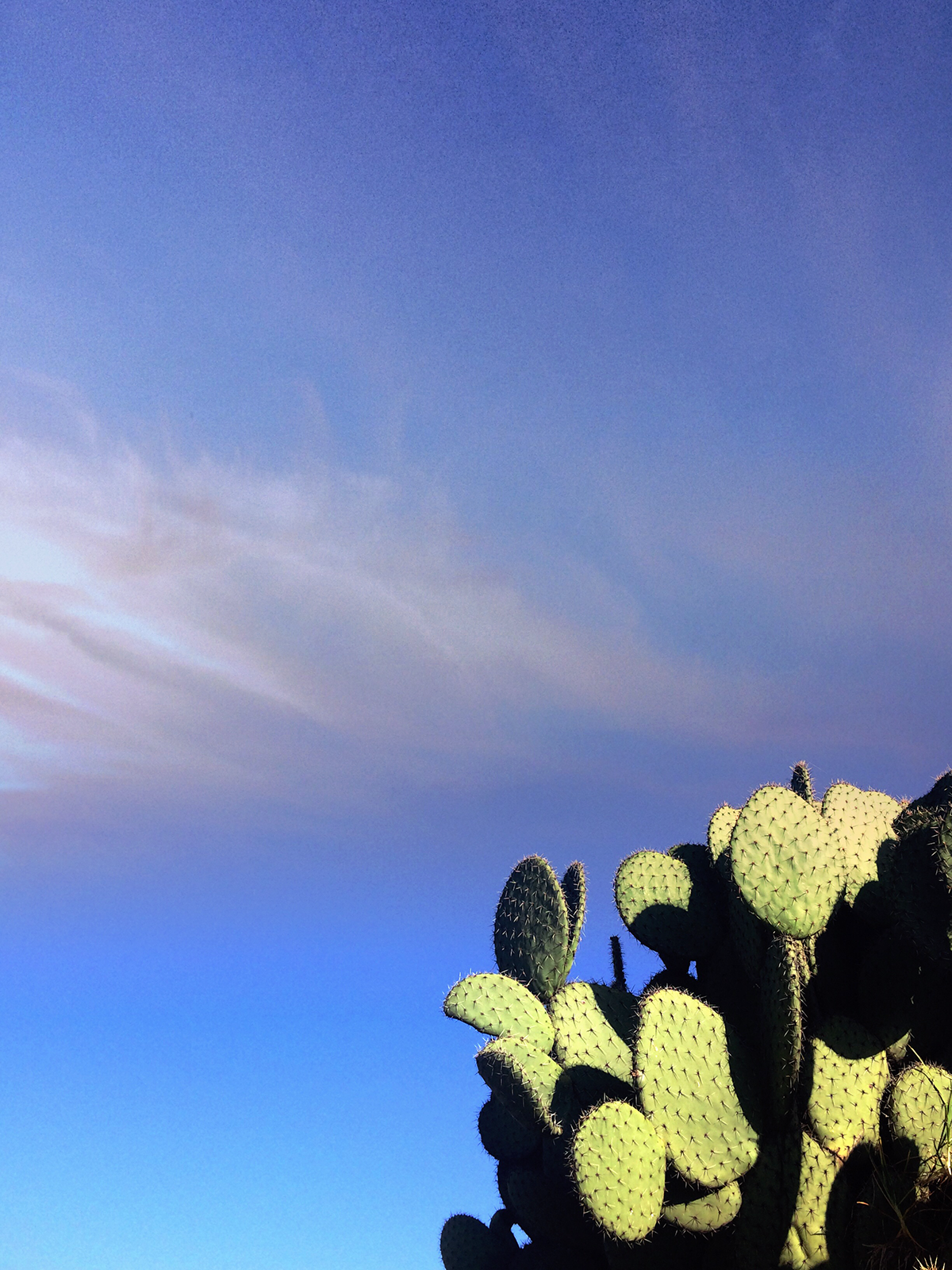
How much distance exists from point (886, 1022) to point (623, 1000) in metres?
1.40

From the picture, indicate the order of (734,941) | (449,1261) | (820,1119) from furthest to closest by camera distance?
(449,1261) < (734,941) < (820,1119)

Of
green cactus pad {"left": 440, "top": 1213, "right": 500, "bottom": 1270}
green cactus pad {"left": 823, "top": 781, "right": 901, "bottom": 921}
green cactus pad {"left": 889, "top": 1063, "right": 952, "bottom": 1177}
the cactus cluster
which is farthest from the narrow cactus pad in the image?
green cactus pad {"left": 440, "top": 1213, "right": 500, "bottom": 1270}

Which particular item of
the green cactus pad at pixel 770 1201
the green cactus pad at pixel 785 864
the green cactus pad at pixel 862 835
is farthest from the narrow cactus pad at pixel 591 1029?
the green cactus pad at pixel 862 835

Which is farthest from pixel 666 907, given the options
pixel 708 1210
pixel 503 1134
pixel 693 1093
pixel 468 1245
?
pixel 468 1245

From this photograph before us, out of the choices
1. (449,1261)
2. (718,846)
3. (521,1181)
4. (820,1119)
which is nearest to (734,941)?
(718,846)

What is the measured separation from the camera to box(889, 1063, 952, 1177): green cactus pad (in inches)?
202

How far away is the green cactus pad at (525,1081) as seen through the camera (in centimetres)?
547

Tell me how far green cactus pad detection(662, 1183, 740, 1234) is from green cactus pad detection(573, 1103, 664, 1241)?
31 cm

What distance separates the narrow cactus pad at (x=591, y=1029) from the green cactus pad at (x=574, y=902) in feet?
0.78

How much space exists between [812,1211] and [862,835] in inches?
75.5

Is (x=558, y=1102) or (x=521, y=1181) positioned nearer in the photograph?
(x=558, y=1102)

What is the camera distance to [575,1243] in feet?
20.1

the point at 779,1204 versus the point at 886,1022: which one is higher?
the point at 886,1022

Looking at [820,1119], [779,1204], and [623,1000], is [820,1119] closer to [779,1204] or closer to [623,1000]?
[779,1204]
